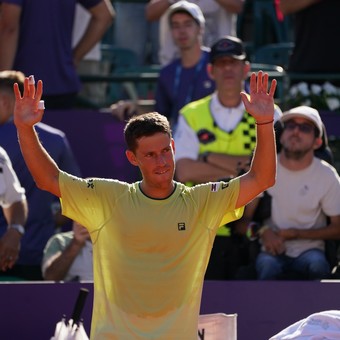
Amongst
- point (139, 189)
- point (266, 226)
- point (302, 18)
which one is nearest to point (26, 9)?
point (302, 18)

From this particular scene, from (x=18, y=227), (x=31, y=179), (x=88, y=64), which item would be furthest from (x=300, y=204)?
(x=88, y=64)

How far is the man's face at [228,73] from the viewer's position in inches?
329

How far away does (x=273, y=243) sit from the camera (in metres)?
7.52

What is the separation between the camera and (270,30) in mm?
12977

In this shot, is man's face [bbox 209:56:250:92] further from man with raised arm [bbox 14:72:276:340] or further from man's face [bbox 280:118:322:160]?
man with raised arm [bbox 14:72:276:340]

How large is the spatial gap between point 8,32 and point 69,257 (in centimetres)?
243

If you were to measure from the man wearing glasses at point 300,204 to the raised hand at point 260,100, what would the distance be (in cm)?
251

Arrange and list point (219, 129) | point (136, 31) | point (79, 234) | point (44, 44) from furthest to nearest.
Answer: point (136, 31) → point (44, 44) → point (219, 129) → point (79, 234)

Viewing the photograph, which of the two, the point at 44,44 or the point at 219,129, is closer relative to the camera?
the point at 219,129

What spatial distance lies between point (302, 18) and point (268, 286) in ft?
12.1

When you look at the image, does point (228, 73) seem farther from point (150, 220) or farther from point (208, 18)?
point (150, 220)

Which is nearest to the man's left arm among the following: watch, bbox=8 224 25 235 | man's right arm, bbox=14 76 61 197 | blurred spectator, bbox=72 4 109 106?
man's right arm, bbox=14 76 61 197

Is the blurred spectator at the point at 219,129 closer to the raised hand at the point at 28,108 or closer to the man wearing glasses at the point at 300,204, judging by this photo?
the man wearing glasses at the point at 300,204

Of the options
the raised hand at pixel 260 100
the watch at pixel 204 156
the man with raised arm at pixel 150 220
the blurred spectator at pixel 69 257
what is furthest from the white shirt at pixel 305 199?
the raised hand at pixel 260 100
